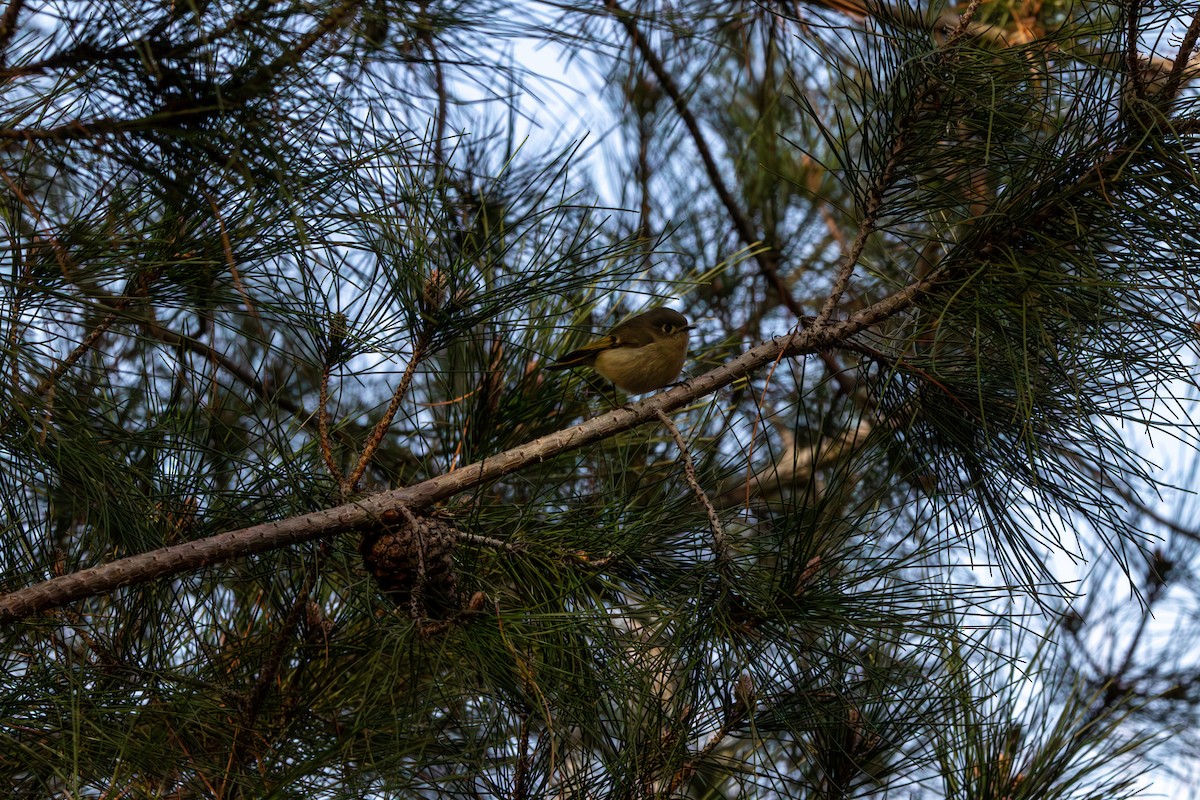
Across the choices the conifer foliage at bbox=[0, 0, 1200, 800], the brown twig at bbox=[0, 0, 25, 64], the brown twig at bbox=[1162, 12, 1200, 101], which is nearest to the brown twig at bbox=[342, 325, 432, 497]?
the conifer foliage at bbox=[0, 0, 1200, 800]

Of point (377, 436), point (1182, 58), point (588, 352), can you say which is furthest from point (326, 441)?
point (1182, 58)

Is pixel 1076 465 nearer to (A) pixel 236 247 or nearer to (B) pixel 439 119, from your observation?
(A) pixel 236 247

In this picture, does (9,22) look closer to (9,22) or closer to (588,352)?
(9,22)

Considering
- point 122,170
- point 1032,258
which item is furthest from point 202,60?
point 1032,258

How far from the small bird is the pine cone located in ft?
4.64

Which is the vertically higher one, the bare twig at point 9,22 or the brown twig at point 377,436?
the bare twig at point 9,22

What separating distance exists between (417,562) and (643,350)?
1.61 meters

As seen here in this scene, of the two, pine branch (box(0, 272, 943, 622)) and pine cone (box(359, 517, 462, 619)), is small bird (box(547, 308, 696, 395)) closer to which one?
pine branch (box(0, 272, 943, 622))

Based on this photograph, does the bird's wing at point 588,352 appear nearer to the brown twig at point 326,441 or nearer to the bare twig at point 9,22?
the brown twig at point 326,441

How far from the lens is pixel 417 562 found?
1579mm

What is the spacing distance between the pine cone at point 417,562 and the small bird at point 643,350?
4.64 feet

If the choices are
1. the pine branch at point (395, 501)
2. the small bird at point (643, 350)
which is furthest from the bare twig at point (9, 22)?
the small bird at point (643, 350)

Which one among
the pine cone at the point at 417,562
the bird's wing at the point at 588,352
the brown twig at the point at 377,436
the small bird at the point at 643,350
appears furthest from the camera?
the small bird at the point at 643,350

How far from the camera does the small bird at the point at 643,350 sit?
304cm
